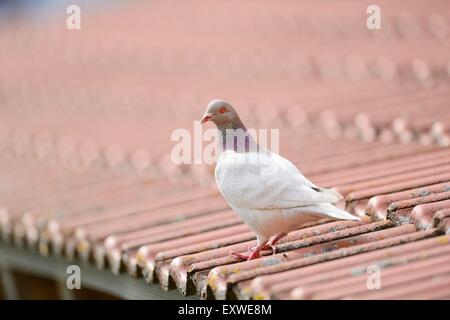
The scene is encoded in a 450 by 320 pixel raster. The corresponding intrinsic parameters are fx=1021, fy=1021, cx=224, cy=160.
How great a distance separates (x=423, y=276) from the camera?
9.73 ft

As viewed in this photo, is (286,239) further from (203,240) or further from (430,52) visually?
(430,52)

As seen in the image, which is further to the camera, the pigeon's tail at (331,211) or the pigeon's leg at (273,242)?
the pigeon's leg at (273,242)

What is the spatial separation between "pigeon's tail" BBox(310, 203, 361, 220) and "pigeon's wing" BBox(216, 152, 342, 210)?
0.02m

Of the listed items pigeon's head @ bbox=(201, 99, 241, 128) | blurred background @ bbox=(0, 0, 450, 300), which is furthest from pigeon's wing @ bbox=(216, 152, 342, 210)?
blurred background @ bbox=(0, 0, 450, 300)

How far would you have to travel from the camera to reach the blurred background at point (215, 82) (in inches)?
230

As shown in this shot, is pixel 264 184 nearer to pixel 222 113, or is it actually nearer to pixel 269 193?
pixel 269 193

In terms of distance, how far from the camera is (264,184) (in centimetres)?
347

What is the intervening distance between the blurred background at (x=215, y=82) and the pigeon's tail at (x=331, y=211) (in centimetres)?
151

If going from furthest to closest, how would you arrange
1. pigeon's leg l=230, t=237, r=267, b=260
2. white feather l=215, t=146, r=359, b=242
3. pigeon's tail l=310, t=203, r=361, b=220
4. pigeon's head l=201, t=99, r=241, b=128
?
1. pigeon's head l=201, t=99, r=241, b=128
2. pigeon's leg l=230, t=237, r=267, b=260
3. white feather l=215, t=146, r=359, b=242
4. pigeon's tail l=310, t=203, r=361, b=220

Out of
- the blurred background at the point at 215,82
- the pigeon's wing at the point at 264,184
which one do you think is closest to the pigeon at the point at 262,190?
the pigeon's wing at the point at 264,184

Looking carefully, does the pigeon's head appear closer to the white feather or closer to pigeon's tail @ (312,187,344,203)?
the white feather

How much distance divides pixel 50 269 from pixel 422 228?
8.69 feet

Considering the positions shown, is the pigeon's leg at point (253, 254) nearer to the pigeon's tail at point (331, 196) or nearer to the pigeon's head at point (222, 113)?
the pigeon's tail at point (331, 196)

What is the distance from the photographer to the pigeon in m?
3.38
